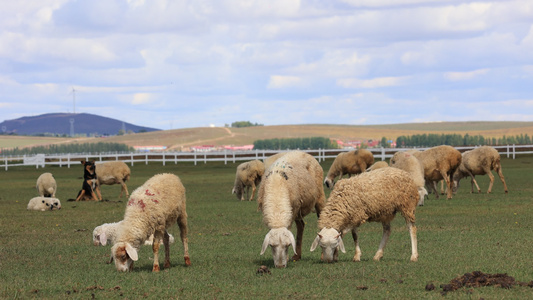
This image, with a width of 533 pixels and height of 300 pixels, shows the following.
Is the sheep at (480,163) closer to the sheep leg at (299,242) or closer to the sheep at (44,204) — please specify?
the sheep at (44,204)

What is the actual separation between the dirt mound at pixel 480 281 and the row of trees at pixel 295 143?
5999 inches

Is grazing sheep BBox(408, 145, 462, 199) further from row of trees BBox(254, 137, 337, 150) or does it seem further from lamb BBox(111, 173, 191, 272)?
row of trees BBox(254, 137, 337, 150)

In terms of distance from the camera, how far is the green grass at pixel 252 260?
948cm

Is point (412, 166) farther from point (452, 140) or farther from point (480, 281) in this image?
point (452, 140)

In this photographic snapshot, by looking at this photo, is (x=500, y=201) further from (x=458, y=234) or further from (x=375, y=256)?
(x=375, y=256)

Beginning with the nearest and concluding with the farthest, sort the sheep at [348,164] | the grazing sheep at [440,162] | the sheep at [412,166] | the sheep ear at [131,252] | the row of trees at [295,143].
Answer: the sheep ear at [131,252] → the sheep at [412,166] → the grazing sheep at [440,162] → the sheep at [348,164] → the row of trees at [295,143]

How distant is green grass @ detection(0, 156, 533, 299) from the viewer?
9.48 metres

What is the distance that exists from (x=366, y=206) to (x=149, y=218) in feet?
12.0

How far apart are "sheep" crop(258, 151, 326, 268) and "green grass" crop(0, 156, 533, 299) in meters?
0.43

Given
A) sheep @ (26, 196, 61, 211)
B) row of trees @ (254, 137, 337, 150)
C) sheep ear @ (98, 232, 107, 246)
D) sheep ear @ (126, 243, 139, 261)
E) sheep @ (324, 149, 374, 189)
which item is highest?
sheep @ (324, 149, 374, 189)

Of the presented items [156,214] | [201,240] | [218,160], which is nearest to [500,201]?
[201,240]

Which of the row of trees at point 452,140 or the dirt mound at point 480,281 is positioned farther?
the row of trees at point 452,140

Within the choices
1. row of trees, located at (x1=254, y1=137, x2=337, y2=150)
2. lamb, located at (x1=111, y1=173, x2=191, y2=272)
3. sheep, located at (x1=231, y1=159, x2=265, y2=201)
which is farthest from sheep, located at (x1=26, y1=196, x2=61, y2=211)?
row of trees, located at (x1=254, y1=137, x2=337, y2=150)

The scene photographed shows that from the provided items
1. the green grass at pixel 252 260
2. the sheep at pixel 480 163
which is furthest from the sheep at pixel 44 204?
the sheep at pixel 480 163
